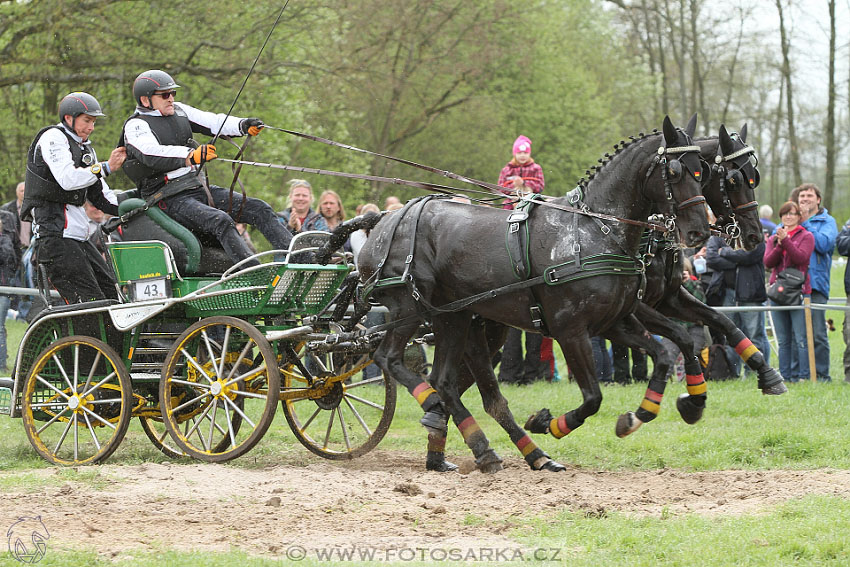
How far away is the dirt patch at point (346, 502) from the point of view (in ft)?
17.8

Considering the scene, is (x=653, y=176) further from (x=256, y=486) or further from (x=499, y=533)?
(x=256, y=486)

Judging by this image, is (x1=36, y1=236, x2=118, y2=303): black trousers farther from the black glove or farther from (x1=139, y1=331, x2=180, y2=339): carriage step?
the black glove

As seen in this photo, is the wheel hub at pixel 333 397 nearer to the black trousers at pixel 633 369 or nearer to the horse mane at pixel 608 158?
the horse mane at pixel 608 158

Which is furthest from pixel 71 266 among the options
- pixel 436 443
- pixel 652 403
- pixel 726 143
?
pixel 726 143

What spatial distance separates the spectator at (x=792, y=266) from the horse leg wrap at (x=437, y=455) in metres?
5.40

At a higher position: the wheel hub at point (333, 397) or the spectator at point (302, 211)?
the spectator at point (302, 211)

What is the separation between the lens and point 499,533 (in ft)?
17.8

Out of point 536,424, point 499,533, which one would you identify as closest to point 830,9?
point 536,424

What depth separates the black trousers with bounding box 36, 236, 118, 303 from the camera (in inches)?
313

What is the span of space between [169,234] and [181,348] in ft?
2.83

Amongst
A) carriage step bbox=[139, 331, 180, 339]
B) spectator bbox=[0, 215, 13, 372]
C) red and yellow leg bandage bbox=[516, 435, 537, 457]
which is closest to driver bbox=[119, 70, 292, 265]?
carriage step bbox=[139, 331, 180, 339]

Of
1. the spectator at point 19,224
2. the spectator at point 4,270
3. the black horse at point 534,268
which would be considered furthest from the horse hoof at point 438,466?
the spectator at point 19,224

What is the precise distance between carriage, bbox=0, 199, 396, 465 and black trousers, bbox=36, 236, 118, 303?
208mm

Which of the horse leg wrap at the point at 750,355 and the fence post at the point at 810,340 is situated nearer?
the horse leg wrap at the point at 750,355
